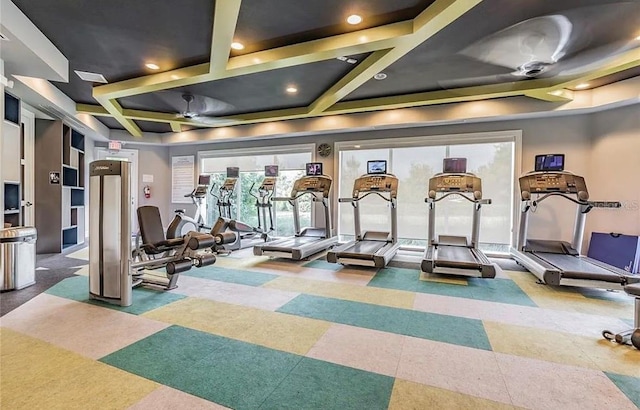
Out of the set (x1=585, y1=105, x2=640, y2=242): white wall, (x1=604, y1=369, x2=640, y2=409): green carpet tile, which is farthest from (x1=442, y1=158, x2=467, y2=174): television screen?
(x1=604, y1=369, x2=640, y2=409): green carpet tile

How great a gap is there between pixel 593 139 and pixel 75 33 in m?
8.44

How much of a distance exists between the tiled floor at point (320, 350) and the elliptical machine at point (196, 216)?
1.02m

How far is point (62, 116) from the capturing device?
6.37m

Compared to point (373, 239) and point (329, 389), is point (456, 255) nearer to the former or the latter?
point (373, 239)

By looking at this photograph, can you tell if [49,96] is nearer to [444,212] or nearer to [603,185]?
[444,212]

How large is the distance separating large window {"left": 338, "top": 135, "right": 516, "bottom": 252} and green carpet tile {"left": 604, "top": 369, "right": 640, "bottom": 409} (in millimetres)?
4747

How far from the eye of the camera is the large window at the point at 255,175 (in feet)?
27.3

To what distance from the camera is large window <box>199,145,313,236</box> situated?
834 cm

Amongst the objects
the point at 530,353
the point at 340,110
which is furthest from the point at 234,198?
the point at 530,353

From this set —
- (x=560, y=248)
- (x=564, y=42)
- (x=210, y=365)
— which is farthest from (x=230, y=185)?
(x=560, y=248)

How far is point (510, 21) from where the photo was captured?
3.30m

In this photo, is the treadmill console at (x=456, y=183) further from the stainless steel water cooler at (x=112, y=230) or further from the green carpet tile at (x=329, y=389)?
the stainless steel water cooler at (x=112, y=230)

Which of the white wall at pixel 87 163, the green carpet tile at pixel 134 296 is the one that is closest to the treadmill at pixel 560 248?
the green carpet tile at pixel 134 296

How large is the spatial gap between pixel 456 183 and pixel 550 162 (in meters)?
1.48
